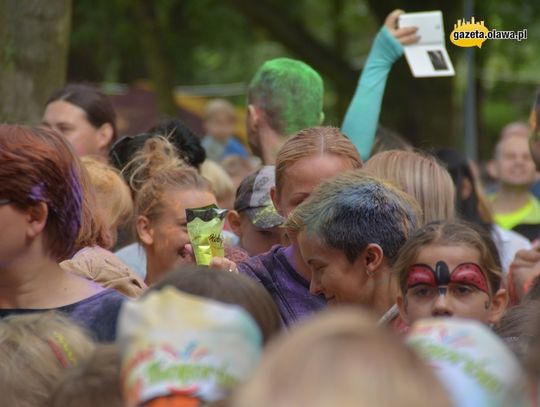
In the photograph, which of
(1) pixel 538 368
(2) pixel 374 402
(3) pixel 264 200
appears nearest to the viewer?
(2) pixel 374 402

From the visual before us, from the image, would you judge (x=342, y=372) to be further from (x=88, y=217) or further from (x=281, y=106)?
(x=281, y=106)

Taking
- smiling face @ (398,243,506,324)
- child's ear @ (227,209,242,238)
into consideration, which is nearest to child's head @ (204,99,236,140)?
child's ear @ (227,209,242,238)

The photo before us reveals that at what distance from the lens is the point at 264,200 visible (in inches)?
219

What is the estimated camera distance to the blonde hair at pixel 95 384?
2943 mm

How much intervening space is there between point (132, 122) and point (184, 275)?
12.6 m

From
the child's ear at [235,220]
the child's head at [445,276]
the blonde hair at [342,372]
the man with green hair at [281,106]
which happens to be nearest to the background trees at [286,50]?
the man with green hair at [281,106]

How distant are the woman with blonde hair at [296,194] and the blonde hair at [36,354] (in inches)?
49.3

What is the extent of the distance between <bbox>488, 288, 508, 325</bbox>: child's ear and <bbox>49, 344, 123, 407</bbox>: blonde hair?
5.63ft

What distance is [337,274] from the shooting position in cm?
434

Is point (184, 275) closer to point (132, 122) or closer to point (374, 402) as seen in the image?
point (374, 402)

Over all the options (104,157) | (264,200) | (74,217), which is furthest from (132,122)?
(74,217)

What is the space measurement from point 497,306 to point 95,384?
185 centimetres

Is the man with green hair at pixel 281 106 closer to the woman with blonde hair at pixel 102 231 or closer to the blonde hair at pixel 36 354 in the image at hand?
the woman with blonde hair at pixel 102 231

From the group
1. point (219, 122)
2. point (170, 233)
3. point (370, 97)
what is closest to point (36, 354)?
point (170, 233)
